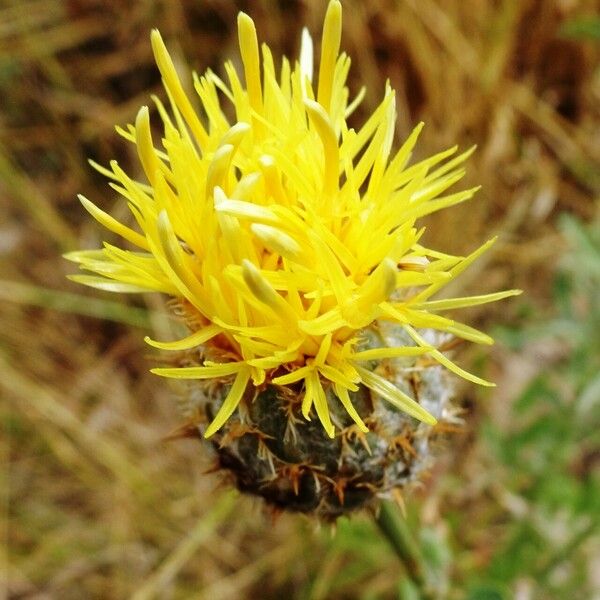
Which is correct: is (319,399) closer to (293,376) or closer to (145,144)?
(293,376)

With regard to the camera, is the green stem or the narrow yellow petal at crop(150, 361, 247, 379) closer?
the narrow yellow petal at crop(150, 361, 247, 379)

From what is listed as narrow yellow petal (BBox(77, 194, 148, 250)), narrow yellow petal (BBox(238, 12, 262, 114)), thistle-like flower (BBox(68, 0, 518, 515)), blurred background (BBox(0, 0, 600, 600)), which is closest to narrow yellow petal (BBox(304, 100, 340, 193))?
thistle-like flower (BBox(68, 0, 518, 515))

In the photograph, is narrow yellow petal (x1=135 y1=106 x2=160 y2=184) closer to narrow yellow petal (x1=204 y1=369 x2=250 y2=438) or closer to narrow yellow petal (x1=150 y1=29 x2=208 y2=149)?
narrow yellow petal (x1=150 y1=29 x2=208 y2=149)

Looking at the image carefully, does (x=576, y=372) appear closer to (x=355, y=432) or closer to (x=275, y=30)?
(x=355, y=432)

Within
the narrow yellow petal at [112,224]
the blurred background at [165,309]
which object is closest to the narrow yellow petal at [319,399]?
the narrow yellow petal at [112,224]

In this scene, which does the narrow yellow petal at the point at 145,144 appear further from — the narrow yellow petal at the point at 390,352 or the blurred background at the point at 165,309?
the blurred background at the point at 165,309

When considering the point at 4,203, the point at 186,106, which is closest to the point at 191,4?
the point at 4,203
